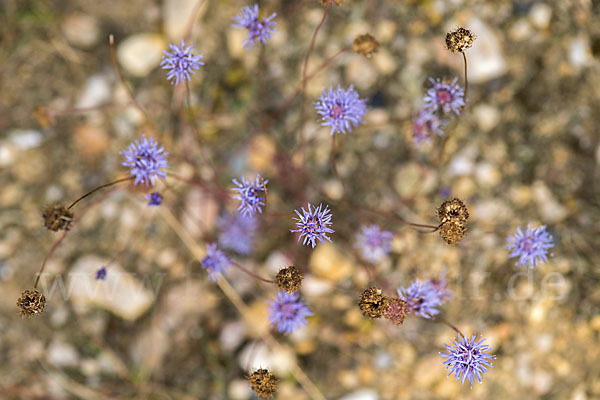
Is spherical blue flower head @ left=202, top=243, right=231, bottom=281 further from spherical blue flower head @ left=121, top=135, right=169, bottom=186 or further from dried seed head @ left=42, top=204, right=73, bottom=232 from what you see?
dried seed head @ left=42, top=204, right=73, bottom=232

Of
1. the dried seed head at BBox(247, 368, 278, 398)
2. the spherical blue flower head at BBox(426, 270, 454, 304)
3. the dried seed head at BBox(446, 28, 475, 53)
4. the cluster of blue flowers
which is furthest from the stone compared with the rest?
the spherical blue flower head at BBox(426, 270, 454, 304)

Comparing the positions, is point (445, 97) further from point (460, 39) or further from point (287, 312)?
point (287, 312)

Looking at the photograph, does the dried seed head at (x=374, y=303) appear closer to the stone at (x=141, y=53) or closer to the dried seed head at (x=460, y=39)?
the dried seed head at (x=460, y=39)

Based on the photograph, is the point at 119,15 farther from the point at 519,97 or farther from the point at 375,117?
the point at 519,97

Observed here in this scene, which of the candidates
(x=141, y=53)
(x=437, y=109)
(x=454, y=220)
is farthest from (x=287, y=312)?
(x=141, y=53)

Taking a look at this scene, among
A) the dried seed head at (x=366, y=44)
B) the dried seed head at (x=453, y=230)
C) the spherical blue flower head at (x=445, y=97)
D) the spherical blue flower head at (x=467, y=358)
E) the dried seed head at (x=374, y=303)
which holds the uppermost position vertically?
the dried seed head at (x=366, y=44)

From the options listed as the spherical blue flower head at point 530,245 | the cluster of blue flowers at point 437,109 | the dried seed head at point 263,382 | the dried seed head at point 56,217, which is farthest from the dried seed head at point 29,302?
the spherical blue flower head at point 530,245
